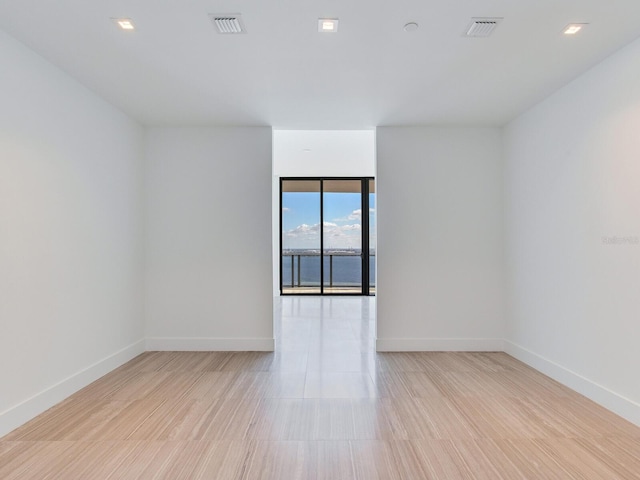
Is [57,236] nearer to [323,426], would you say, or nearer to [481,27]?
[323,426]

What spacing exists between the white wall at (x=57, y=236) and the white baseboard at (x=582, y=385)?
3.98 m

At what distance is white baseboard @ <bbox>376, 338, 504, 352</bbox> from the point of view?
4164mm

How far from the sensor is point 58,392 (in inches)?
110

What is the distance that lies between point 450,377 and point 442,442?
1.19 metres

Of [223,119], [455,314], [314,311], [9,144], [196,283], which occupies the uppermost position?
[223,119]

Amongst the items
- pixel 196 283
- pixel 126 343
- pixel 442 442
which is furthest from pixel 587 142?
pixel 126 343

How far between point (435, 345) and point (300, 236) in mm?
5169

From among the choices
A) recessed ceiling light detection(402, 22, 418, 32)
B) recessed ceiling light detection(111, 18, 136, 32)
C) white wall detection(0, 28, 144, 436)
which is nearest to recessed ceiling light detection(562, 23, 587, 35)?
recessed ceiling light detection(402, 22, 418, 32)

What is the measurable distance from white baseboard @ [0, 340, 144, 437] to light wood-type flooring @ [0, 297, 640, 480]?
7 cm

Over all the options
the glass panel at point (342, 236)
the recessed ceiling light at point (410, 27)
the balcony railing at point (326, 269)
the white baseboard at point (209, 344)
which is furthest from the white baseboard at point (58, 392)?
the glass panel at point (342, 236)

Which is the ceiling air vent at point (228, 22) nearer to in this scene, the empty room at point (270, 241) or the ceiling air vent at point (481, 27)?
the empty room at point (270, 241)

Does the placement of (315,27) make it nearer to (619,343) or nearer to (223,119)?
(223,119)

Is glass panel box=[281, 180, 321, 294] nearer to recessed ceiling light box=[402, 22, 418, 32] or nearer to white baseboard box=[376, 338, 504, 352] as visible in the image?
white baseboard box=[376, 338, 504, 352]

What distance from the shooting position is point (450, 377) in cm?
334
